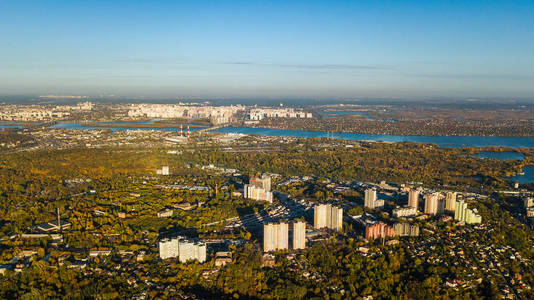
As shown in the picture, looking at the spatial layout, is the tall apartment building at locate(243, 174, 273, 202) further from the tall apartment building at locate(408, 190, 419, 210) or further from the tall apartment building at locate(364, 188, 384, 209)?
the tall apartment building at locate(408, 190, 419, 210)

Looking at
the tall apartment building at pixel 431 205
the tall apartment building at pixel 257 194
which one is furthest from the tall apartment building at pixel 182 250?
the tall apartment building at pixel 431 205

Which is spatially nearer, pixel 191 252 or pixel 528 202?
pixel 191 252

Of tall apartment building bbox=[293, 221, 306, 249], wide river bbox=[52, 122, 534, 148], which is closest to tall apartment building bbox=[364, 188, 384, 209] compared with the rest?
tall apartment building bbox=[293, 221, 306, 249]

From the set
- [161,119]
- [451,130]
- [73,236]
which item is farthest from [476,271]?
[161,119]

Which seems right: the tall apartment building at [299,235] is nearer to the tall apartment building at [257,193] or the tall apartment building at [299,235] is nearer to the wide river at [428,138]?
the tall apartment building at [257,193]

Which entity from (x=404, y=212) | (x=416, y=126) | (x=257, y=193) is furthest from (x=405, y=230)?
(x=416, y=126)

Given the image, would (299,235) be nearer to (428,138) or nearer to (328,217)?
(328,217)
